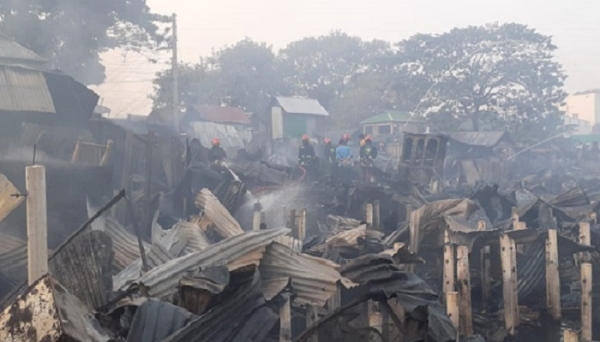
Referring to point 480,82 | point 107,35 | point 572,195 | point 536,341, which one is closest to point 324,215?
point 572,195

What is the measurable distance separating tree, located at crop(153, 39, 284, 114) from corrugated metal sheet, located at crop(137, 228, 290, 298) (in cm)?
3567

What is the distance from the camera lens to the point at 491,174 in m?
26.1

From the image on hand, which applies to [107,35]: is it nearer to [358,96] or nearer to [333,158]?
[333,158]

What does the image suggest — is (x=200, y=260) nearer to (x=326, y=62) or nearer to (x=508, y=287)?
(x=508, y=287)

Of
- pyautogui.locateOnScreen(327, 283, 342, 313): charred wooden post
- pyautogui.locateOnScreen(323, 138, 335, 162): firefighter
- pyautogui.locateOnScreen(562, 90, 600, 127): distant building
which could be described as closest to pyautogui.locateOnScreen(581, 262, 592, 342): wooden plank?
pyautogui.locateOnScreen(327, 283, 342, 313): charred wooden post

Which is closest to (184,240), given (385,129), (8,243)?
(8,243)

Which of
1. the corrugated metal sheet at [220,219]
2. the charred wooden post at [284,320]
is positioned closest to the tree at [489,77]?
the corrugated metal sheet at [220,219]

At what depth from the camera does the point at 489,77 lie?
4022 cm

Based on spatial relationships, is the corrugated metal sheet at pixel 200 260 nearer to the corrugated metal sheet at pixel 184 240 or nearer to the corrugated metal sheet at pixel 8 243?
the corrugated metal sheet at pixel 184 240

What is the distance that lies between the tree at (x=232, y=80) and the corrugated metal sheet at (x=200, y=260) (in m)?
35.7

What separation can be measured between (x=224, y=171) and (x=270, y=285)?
9.53 m

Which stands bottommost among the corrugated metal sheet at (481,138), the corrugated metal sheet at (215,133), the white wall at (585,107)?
the corrugated metal sheet at (481,138)

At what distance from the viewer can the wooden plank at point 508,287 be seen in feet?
24.6

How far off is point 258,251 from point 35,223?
1948 millimetres
